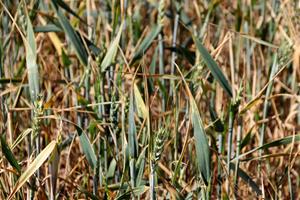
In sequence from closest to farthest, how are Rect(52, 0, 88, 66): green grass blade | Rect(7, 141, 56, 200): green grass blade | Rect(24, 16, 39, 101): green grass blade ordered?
Rect(7, 141, 56, 200): green grass blade < Rect(24, 16, 39, 101): green grass blade < Rect(52, 0, 88, 66): green grass blade

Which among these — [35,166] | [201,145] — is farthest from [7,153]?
[201,145]

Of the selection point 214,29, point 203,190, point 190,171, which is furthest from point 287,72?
point 203,190

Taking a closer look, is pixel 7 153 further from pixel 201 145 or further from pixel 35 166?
pixel 201 145

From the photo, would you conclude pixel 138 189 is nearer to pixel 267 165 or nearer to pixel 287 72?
pixel 267 165

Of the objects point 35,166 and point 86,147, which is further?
point 86,147

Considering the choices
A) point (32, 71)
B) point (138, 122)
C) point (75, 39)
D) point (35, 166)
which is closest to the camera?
point (35, 166)

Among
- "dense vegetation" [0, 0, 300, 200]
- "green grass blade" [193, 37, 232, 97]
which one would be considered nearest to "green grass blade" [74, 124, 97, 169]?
"dense vegetation" [0, 0, 300, 200]

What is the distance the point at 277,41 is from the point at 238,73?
410 mm

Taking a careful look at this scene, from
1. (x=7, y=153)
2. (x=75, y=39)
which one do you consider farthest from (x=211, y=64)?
(x=7, y=153)

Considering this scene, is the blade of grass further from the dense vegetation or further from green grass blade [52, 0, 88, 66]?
green grass blade [52, 0, 88, 66]

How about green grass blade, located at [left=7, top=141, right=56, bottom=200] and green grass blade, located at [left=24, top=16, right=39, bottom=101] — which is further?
green grass blade, located at [left=24, top=16, right=39, bottom=101]

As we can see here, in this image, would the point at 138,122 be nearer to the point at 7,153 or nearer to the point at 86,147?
the point at 86,147

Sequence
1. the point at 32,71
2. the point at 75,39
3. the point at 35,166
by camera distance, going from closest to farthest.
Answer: the point at 35,166 < the point at 32,71 < the point at 75,39

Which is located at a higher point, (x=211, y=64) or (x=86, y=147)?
(x=211, y=64)
